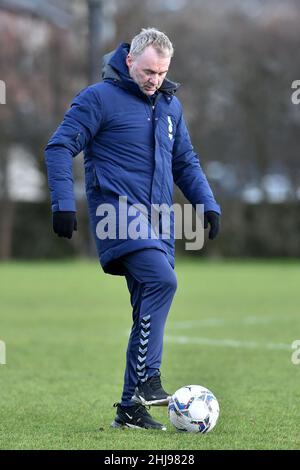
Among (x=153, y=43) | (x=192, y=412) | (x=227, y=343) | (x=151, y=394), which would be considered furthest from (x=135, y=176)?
(x=227, y=343)

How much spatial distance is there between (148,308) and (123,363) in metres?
3.24

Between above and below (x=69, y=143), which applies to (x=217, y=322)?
below

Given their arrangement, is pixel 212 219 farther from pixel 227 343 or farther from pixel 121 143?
pixel 227 343

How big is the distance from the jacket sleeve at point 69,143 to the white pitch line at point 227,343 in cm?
455

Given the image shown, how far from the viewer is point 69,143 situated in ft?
17.9

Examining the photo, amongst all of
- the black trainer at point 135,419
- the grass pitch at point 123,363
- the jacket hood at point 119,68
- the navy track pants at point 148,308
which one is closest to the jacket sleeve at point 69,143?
the jacket hood at point 119,68

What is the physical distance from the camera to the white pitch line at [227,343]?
9727 mm

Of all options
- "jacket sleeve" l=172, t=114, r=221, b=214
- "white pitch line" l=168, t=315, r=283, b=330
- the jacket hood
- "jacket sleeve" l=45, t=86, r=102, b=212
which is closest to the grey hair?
the jacket hood

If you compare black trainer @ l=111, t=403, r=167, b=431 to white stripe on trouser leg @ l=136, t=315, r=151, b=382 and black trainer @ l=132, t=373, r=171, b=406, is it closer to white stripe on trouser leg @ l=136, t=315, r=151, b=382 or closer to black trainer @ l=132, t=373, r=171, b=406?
black trainer @ l=132, t=373, r=171, b=406

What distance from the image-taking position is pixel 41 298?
1577 centimetres

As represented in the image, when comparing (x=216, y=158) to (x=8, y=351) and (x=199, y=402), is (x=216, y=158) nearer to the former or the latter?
(x=8, y=351)

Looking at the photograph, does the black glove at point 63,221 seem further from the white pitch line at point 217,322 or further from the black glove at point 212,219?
the white pitch line at point 217,322

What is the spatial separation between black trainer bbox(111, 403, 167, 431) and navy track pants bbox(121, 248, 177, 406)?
49 mm

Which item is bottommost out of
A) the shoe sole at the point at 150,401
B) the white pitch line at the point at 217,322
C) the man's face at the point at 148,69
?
the white pitch line at the point at 217,322
